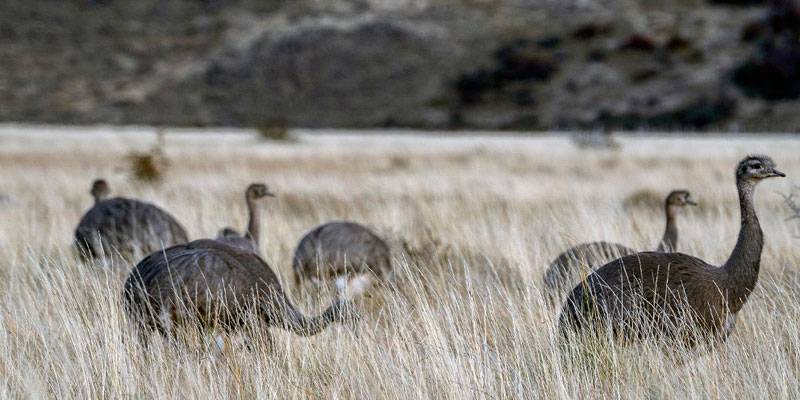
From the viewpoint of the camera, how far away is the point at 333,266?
7.30 meters

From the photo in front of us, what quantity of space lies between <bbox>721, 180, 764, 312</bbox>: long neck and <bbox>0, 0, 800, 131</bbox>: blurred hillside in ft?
120

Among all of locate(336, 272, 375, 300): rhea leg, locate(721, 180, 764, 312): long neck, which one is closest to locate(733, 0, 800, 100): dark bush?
locate(336, 272, 375, 300): rhea leg

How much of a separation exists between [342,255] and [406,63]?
4514 centimetres

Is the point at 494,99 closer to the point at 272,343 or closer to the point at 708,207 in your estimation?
the point at 708,207

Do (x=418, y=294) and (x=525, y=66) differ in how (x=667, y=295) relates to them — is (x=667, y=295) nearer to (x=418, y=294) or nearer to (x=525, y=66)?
(x=418, y=294)

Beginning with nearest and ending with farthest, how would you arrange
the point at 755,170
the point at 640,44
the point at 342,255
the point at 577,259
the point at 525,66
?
the point at 755,170 < the point at 577,259 < the point at 342,255 < the point at 640,44 < the point at 525,66

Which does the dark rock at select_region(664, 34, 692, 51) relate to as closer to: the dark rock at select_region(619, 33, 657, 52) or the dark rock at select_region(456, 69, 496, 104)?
the dark rock at select_region(619, 33, 657, 52)

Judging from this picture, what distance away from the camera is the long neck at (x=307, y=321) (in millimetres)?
4660

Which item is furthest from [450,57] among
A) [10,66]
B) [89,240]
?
[89,240]

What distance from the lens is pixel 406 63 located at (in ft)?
170

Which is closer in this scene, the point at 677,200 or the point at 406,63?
the point at 677,200

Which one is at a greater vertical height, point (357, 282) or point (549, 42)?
point (549, 42)

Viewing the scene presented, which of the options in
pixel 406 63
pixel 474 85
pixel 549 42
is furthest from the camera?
pixel 406 63

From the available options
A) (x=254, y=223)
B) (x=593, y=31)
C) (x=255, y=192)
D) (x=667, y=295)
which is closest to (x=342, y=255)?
(x=254, y=223)
